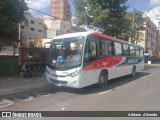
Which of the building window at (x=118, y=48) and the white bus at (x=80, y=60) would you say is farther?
the building window at (x=118, y=48)

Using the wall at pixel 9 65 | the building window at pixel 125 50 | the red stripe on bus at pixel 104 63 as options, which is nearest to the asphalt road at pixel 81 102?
the red stripe on bus at pixel 104 63

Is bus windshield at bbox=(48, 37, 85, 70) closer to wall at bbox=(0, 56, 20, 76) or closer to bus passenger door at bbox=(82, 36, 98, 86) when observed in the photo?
bus passenger door at bbox=(82, 36, 98, 86)

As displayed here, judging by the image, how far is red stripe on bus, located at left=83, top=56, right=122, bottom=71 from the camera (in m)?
11.7

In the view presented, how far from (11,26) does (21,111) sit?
771 centimetres

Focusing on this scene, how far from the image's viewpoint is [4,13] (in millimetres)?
13930

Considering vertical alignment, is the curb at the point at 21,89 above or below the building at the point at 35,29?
below

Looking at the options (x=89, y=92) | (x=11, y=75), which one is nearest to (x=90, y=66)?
(x=89, y=92)

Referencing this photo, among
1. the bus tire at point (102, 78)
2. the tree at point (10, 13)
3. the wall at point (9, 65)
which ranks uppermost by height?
the tree at point (10, 13)

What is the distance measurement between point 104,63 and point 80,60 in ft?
8.85

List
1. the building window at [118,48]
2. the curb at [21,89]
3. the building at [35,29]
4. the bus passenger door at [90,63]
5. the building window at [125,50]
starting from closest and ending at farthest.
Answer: the curb at [21,89] < the bus passenger door at [90,63] < the building window at [118,48] < the building window at [125,50] < the building at [35,29]

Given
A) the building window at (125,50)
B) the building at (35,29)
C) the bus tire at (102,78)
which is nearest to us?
the bus tire at (102,78)

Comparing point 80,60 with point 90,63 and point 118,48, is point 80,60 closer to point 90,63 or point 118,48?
point 90,63

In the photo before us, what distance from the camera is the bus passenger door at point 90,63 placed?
11211 millimetres

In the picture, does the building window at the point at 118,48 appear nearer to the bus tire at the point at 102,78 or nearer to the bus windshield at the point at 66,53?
the bus tire at the point at 102,78
